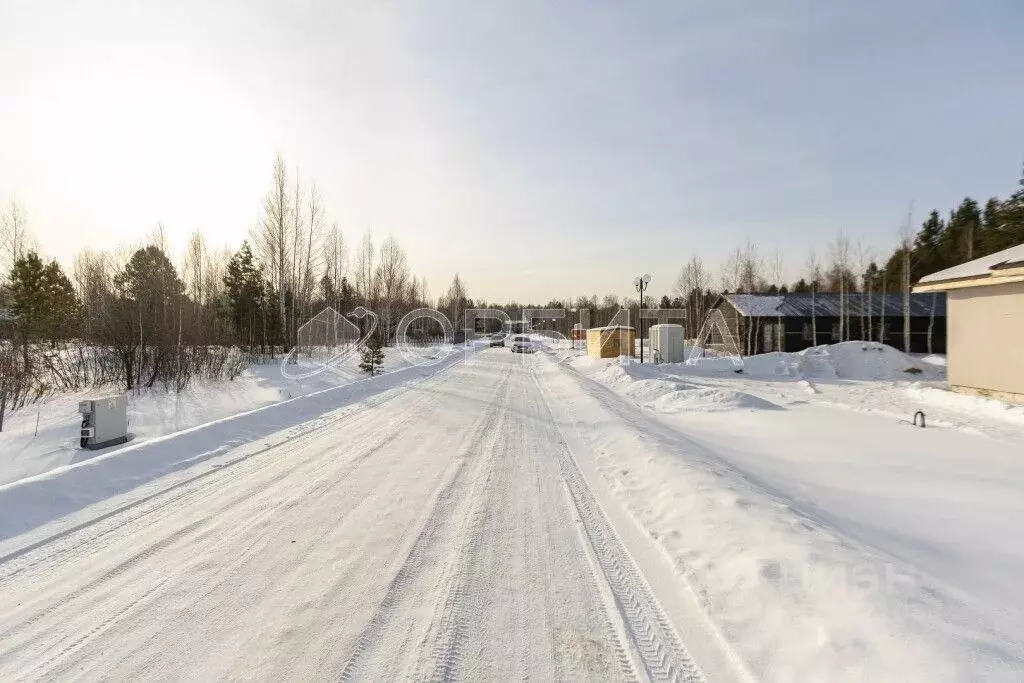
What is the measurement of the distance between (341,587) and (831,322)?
1529 inches

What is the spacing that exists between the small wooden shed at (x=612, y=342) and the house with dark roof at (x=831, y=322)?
26.7 feet

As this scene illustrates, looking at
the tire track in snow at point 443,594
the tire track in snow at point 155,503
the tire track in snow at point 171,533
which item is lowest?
the tire track in snow at point 443,594

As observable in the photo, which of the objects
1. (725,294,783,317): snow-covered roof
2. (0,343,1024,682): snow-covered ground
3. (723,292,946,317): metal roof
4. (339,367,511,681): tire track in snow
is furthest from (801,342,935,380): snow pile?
(339,367,511,681): tire track in snow

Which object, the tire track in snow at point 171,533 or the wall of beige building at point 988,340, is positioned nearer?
the tire track in snow at point 171,533

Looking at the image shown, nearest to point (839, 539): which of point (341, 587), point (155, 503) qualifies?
point (341, 587)

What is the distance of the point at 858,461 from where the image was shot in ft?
24.5

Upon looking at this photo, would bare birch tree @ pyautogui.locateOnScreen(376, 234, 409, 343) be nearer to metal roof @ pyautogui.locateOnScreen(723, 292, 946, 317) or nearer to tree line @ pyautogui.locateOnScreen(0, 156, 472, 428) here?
tree line @ pyautogui.locateOnScreen(0, 156, 472, 428)

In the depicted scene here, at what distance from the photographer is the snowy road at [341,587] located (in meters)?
2.74

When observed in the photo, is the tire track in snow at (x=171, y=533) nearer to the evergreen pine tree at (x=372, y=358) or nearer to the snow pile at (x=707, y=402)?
the snow pile at (x=707, y=402)

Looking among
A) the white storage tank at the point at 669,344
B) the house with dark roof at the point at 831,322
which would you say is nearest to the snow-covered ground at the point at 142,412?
the white storage tank at the point at 669,344

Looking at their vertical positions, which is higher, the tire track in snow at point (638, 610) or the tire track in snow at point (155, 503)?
the tire track in snow at point (155, 503)

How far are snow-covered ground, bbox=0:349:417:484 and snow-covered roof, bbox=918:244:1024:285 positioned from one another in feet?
68.4

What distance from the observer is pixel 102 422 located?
8148mm

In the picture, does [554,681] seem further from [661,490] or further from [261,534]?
[661,490]
